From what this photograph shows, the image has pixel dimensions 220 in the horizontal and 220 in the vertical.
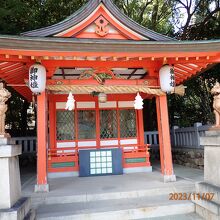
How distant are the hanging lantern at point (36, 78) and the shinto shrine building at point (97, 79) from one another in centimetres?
25

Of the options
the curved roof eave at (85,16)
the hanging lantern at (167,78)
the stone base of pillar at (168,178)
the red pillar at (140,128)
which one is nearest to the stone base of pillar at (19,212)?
the stone base of pillar at (168,178)

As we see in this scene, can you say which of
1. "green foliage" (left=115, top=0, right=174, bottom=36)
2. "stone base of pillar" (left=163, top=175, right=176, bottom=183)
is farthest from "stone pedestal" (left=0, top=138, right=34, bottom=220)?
"green foliage" (left=115, top=0, right=174, bottom=36)

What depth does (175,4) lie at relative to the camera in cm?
1580

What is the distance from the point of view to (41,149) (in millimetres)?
6480

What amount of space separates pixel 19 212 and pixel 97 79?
4121mm

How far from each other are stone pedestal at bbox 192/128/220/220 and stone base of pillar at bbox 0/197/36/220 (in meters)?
3.44

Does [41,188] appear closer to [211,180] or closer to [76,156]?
[76,156]

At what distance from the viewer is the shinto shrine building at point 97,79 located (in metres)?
6.19

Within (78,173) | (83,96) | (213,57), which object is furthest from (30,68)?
(213,57)

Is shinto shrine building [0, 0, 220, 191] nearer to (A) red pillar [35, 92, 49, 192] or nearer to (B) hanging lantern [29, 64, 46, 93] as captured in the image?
(A) red pillar [35, 92, 49, 192]

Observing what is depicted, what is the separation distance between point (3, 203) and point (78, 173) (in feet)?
15.7

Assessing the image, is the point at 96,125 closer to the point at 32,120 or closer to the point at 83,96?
the point at 83,96
